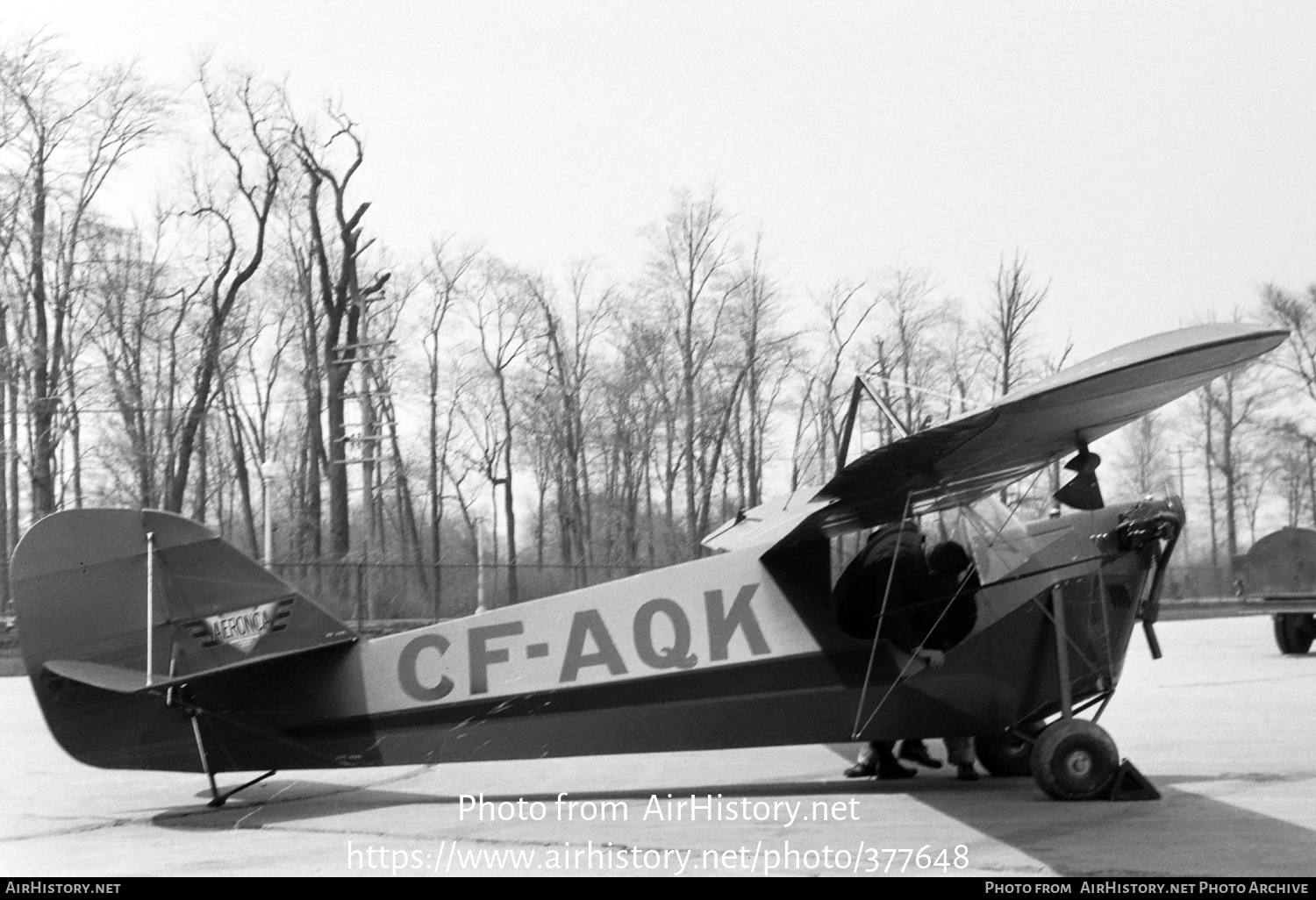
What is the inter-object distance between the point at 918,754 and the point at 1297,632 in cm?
1556

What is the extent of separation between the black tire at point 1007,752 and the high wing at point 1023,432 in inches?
74.9

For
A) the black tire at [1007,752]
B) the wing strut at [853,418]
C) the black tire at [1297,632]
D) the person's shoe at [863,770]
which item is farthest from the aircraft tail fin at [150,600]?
the black tire at [1297,632]

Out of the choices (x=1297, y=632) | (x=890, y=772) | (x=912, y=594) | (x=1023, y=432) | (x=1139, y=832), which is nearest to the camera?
(x=1139, y=832)

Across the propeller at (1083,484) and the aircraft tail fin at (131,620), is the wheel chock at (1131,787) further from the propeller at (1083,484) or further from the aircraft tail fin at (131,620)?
the aircraft tail fin at (131,620)

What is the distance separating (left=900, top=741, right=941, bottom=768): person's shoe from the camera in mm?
9648

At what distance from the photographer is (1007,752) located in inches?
363

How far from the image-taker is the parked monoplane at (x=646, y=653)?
815 centimetres

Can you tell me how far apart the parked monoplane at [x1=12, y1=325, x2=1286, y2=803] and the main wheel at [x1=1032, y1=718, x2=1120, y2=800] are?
0.05 meters

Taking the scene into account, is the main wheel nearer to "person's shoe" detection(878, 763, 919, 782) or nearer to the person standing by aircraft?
the person standing by aircraft

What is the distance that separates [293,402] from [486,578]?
14.0m

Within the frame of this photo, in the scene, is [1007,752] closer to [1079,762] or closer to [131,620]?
[1079,762]

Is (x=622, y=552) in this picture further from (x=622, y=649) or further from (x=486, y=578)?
(x=622, y=649)

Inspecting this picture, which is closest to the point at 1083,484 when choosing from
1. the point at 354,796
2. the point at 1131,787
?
the point at 1131,787
